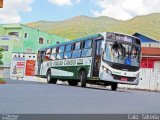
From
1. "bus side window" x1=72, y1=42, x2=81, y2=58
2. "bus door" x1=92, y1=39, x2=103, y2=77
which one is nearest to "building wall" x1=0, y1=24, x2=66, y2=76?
"bus side window" x1=72, y1=42, x2=81, y2=58

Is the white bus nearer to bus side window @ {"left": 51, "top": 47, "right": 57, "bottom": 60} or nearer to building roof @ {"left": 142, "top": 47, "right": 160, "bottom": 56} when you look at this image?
bus side window @ {"left": 51, "top": 47, "right": 57, "bottom": 60}

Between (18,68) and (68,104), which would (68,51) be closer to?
(68,104)

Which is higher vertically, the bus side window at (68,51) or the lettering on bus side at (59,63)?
the bus side window at (68,51)

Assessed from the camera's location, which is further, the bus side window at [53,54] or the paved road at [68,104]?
the bus side window at [53,54]

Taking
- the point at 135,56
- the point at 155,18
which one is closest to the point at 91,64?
the point at 135,56

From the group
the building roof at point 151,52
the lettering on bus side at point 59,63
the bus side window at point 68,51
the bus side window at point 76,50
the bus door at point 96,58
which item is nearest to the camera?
the bus door at point 96,58

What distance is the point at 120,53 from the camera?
22.6 m

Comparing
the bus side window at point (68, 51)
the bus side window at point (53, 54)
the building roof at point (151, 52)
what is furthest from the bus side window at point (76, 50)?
the building roof at point (151, 52)

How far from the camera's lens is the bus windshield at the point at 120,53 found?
22.3 metres

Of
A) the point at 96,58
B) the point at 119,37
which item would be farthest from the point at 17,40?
the point at 119,37

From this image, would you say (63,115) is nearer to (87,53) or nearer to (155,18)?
(87,53)

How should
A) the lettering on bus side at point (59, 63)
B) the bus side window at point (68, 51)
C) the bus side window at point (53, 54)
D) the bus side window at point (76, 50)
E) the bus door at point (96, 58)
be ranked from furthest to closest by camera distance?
the bus side window at point (53, 54) < the lettering on bus side at point (59, 63) < the bus side window at point (68, 51) < the bus side window at point (76, 50) < the bus door at point (96, 58)

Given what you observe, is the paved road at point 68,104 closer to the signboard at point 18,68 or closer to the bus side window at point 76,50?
the bus side window at point 76,50

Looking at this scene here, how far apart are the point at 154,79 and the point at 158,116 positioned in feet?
95.3
